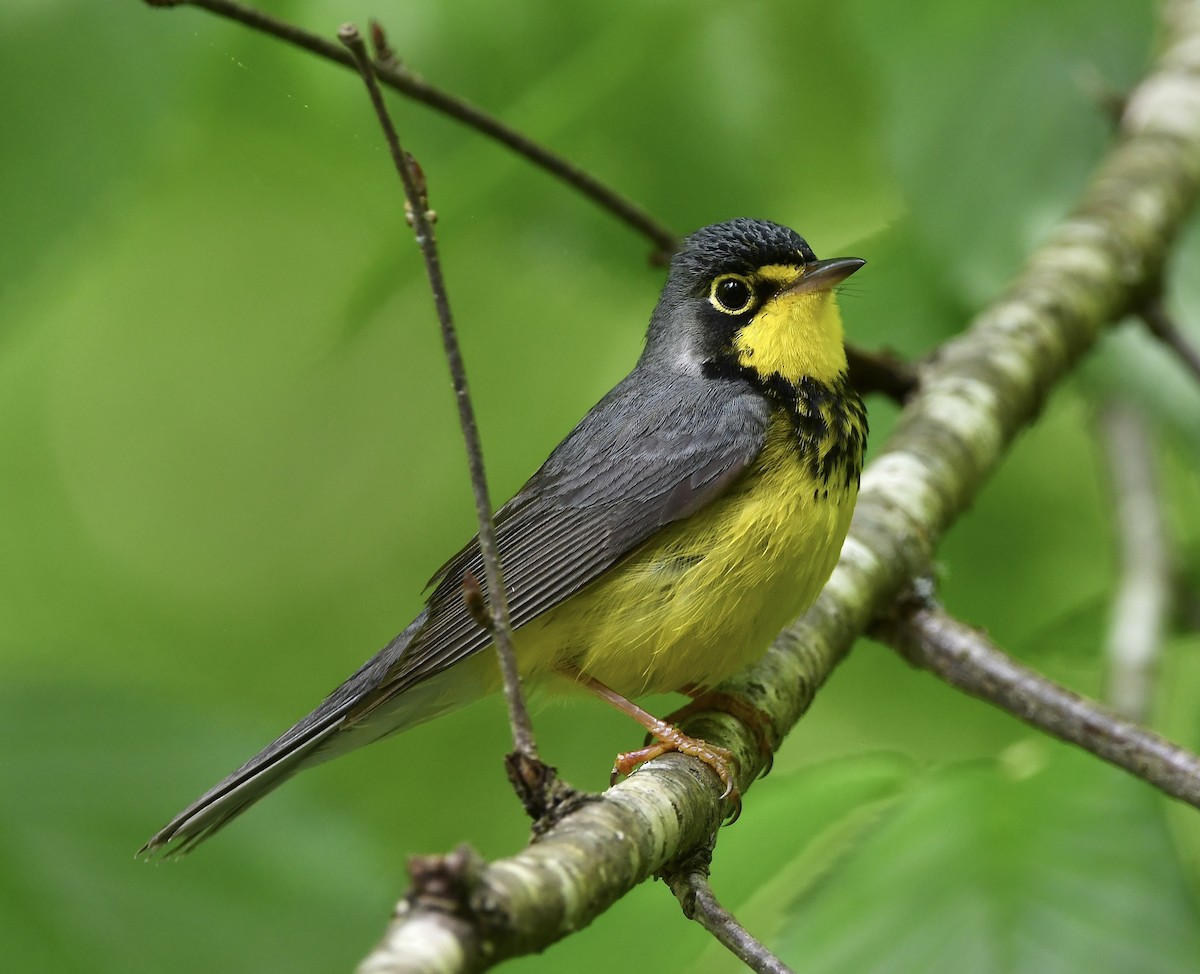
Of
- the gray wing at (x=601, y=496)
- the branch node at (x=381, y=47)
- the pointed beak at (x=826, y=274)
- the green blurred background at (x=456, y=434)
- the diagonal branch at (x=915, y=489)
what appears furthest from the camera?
the pointed beak at (x=826, y=274)

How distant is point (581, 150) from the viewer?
15.7 ft

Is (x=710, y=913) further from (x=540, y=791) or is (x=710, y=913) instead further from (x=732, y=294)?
(x=732, y=294)

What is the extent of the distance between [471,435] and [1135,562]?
13.9ft

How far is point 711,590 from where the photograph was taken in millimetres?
3615

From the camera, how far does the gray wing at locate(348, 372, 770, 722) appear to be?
3691mm

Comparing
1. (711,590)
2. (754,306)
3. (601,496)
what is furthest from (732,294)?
(711,590)

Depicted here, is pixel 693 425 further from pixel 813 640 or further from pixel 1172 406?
pixel 1172 406

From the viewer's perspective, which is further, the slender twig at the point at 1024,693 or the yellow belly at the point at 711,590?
the yellow belly at the point at 711,590

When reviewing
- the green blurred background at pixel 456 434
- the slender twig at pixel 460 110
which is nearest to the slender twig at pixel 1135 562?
the green blurred background at pixel 456 434

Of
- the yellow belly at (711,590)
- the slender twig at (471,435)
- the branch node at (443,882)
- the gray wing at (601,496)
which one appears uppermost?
the gray wing at (601,496)

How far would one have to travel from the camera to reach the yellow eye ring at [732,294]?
13.8ft

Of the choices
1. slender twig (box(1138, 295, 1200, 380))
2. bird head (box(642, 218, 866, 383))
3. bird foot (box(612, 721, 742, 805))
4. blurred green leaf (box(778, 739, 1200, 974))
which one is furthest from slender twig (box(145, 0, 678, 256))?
blurred green leaf (box(778, 739, 1200, 974))

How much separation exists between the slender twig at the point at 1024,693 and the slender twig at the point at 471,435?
185 cm

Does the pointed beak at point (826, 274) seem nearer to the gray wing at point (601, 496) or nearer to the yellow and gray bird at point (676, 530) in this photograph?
the yellow and gray bird at point (676, 530)
